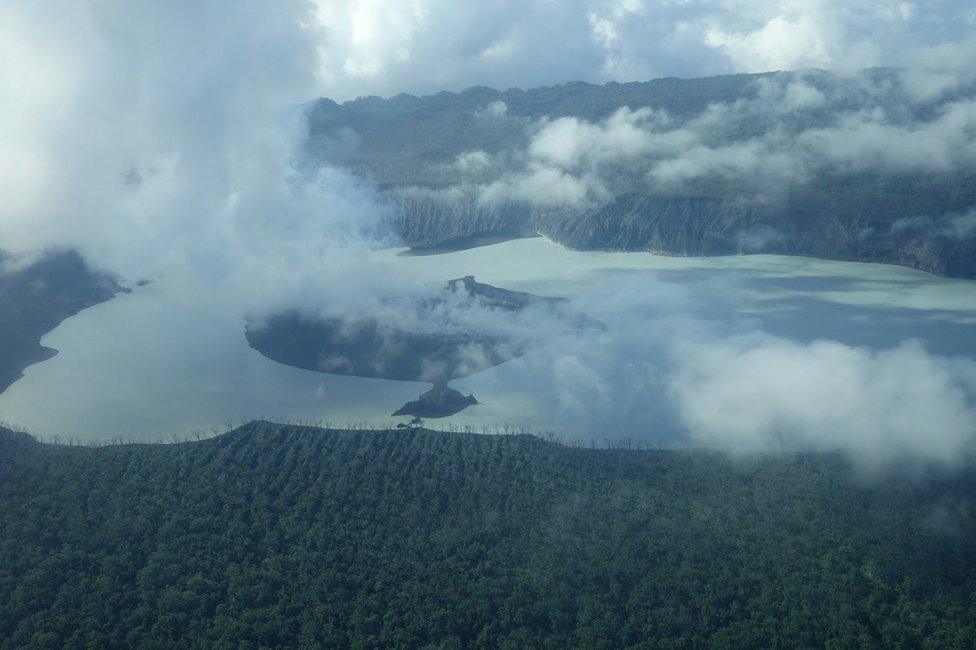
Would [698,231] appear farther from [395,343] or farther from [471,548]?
[471,548]

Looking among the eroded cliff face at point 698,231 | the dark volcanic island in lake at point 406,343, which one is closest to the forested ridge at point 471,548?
the dark volcanic island in lake at point 406,343

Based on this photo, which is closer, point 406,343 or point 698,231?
point 406,343

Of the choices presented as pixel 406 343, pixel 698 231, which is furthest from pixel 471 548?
pixel 698 231

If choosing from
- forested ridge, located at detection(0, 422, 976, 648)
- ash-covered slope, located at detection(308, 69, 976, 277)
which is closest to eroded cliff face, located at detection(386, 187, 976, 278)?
ash-covered slope, located at detection(308, 69, 976, 277)

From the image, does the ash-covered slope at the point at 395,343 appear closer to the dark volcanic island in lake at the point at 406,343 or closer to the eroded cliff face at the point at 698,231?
the dark volcanic island in lake at the point at 406,343

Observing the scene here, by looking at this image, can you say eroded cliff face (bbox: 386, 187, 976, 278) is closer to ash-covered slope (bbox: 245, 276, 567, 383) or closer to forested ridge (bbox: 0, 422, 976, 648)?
ash-covered slope (bbox: 245, 276, 567, 383)

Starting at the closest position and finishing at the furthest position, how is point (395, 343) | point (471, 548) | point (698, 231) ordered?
1. point (471, 548)
2. point (395, 343)
3. point (698, 231)
